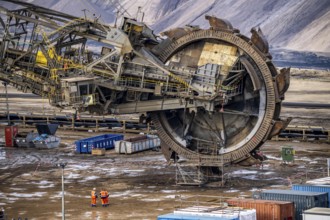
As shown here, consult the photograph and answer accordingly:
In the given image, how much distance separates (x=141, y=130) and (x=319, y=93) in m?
39.8

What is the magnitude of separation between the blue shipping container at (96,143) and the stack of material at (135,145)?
5.93 feet

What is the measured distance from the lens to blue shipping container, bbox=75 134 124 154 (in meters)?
67.6

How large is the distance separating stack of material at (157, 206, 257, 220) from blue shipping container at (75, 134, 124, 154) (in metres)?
30.9

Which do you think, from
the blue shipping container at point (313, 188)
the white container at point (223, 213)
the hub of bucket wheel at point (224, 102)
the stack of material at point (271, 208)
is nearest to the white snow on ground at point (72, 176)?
the hub of bucket wheel at point (224, 102)

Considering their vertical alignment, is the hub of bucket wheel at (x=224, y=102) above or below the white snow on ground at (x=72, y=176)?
above

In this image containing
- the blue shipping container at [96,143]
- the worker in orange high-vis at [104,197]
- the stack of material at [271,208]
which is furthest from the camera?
the blue shipping container at [96,143]

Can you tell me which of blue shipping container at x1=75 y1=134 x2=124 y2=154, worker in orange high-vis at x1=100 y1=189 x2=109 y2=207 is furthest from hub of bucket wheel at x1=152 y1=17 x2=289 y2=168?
blue shipping container at x1=75 y1=134 x2=124 y2=154

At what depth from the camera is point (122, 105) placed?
Result: 53.1 metres

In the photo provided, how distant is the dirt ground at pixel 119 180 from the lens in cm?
4656

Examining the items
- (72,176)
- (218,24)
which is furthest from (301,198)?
(72,176)

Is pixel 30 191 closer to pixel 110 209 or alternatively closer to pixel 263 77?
pixel 110 209

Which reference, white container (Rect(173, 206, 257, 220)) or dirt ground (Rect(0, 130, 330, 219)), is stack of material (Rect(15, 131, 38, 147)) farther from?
white container (Rect(173, 206, 257, 220))

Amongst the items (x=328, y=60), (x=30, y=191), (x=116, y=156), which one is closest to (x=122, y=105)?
(x=30, y=191)

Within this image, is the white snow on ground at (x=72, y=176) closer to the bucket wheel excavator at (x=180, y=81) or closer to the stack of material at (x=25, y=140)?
the bucket wheel excavator at (x=180, y=81)
